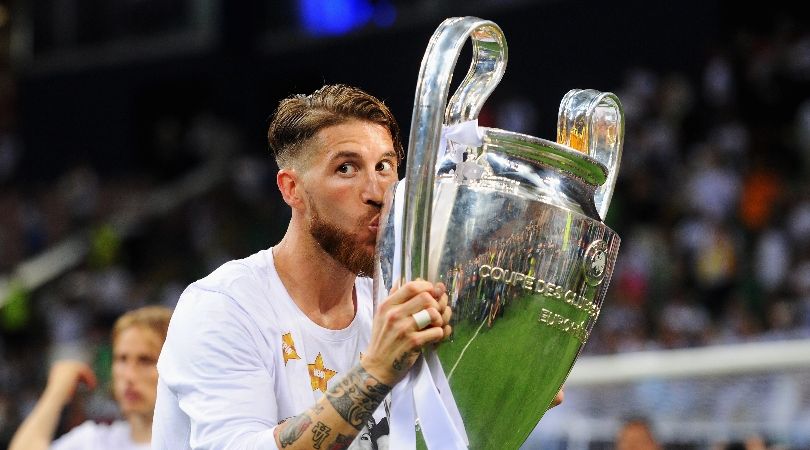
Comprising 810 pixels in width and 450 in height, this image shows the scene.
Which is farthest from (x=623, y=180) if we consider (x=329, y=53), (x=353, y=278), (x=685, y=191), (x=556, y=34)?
(x=353, y=278)

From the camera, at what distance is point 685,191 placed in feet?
33.9

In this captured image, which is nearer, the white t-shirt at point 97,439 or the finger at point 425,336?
the finger at point 425,336

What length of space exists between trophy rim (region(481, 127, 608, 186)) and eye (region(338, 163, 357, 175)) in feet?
0.99

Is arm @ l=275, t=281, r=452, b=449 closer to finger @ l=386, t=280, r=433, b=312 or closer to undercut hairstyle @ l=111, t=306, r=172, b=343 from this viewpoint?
finger @ l=386, t=280, r=433, b=312

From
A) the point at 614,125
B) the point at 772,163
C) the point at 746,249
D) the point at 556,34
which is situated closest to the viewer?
the point at 614,125

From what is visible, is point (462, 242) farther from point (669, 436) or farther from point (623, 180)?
point (623, 180)

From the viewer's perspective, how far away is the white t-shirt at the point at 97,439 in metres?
4.31

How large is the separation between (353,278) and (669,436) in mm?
2404

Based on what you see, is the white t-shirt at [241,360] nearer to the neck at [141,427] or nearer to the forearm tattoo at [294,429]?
the forearm tattoo at [294,429]

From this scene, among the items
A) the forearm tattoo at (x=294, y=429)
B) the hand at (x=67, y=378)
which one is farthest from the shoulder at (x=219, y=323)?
the hand at (x=67, y=378)

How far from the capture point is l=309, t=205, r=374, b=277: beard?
242 centimetres

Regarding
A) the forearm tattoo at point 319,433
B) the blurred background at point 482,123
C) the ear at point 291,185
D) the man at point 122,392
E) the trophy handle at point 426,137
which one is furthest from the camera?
the blurred background at point 482,123

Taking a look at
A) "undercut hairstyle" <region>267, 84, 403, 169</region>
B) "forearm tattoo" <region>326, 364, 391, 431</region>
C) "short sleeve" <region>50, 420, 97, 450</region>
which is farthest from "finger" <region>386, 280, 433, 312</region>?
"short sleeve" <region>50, 420, 97, 450</region>

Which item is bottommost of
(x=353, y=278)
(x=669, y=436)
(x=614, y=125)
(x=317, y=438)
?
(x=669, y=436)
